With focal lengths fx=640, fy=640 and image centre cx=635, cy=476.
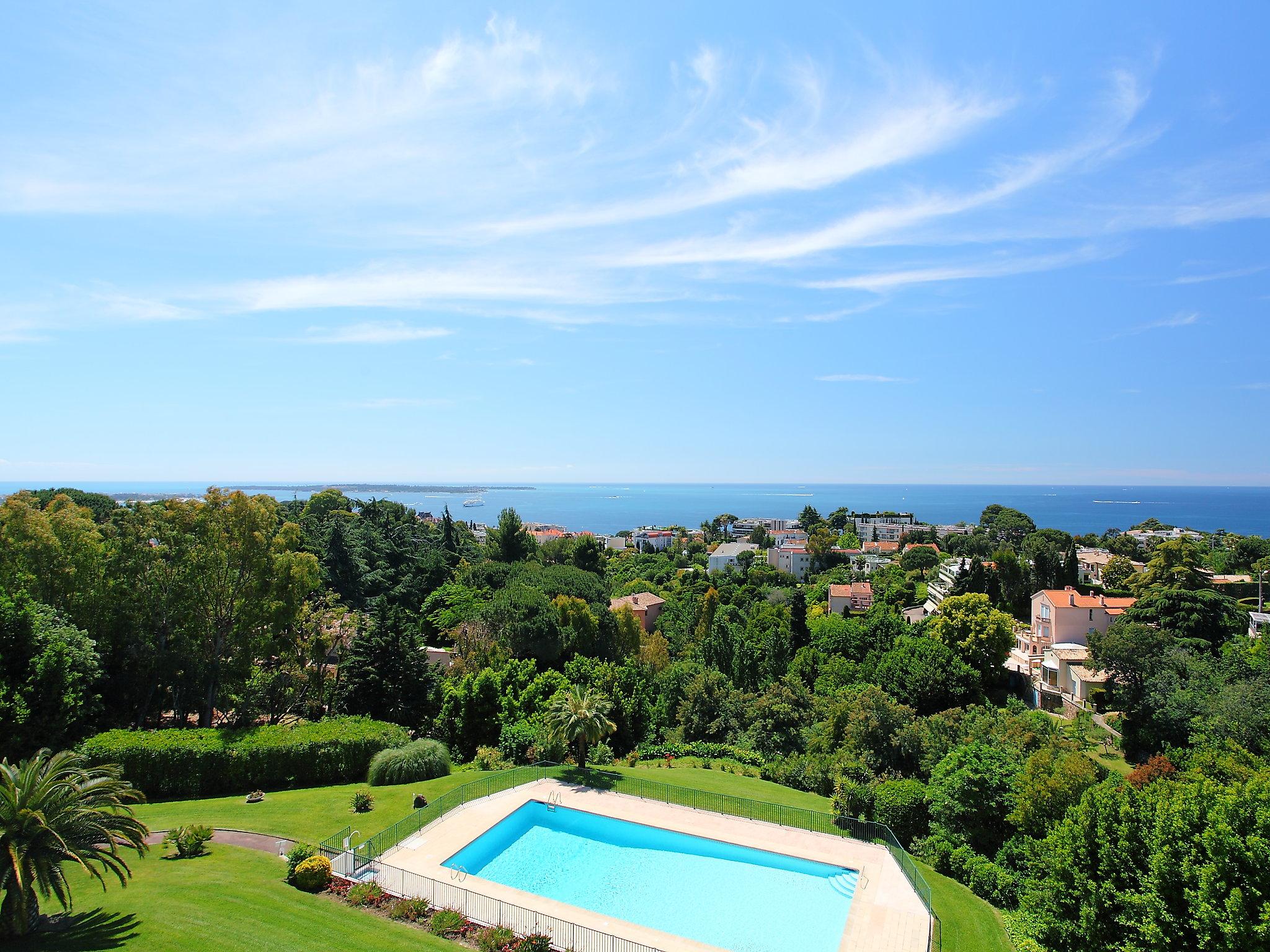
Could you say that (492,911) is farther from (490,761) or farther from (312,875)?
(490,761)

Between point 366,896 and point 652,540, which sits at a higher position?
point 366,896

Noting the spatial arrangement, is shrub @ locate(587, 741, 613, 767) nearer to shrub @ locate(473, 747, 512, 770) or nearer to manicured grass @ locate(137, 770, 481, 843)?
shrub @ locate(473, 747, 512, 770)

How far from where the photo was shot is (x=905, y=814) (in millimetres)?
19781

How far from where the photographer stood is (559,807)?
826 inches

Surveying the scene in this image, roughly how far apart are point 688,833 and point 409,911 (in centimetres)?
838

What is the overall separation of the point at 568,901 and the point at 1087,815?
11774 mm

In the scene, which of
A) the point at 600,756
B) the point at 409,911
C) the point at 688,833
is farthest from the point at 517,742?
the point at 409,911

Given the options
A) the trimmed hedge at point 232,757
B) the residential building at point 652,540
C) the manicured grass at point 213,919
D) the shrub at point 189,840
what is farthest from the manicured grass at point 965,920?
the residential building at point 652,540

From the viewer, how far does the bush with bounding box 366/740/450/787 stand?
22.0 m

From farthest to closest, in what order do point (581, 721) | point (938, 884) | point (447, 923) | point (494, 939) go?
1. point (581, 721)
2. point (938, 884)
3. point (447, 923)
4. point (494, 939)

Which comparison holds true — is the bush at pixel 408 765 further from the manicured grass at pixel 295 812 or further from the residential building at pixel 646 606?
the residential building at pixel 646 606

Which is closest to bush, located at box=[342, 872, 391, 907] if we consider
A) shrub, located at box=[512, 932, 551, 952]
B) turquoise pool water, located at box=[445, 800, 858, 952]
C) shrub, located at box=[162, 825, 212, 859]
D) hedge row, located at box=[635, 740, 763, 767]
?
turquoise pool water, located at box=[445, 800, 858, 952]

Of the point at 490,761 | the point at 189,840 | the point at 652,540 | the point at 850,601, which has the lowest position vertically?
the point at 652,540

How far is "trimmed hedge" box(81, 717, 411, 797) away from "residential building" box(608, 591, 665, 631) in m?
33.8
